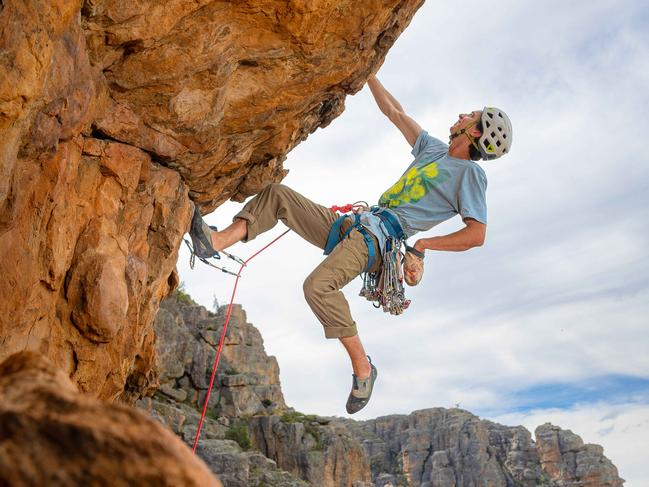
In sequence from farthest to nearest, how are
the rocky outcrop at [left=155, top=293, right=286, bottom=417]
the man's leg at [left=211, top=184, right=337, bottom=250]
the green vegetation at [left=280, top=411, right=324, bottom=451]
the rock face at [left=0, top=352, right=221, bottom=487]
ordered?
the green vegetation at [left=280, top=411, right=324, bottom=451] < the rocky outcrop at [left=155, top=293, right=286, bottom=417] < the man's leg at [left=211, top=184, right=337, bottom=250] < the rock face at [left=0, top=352, right=221, bottom=487]

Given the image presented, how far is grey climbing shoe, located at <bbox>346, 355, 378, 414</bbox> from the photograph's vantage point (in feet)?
25.3

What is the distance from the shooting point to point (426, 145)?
9227 mm

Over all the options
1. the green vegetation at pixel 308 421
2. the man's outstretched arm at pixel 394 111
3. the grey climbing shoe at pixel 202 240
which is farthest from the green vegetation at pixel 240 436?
the grey climbing shoe at pixel 202 240

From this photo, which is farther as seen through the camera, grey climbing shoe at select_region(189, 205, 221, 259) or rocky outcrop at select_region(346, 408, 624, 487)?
rocky outcrop at select_region(346, 408, 624, 487)

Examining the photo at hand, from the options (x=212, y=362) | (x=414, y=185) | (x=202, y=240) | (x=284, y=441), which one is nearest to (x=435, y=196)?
(x=414, y=185)

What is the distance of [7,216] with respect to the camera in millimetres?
5754

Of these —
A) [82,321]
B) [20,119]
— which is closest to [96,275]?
[82,321]

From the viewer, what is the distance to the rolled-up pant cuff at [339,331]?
7.64 metres

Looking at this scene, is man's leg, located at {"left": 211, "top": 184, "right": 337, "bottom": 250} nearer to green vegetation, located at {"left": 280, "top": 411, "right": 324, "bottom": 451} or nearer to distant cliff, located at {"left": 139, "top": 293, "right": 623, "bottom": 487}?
distant cliff, located at {"left": 139, "top": 293, "right": 623, "bottom": 487}

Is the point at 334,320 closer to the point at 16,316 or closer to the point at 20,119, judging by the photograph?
the point at 16,316

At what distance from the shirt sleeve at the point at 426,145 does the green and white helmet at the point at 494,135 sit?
0.68 metres

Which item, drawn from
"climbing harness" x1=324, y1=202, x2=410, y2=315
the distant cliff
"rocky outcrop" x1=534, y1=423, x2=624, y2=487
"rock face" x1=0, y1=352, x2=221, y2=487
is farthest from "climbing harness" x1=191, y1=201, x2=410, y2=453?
"rocky outcrop" x1=534, y1=423, x2=624, y2=487

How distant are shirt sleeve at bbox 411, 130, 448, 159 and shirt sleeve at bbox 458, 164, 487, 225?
2.57ft

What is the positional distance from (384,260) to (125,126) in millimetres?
3218
